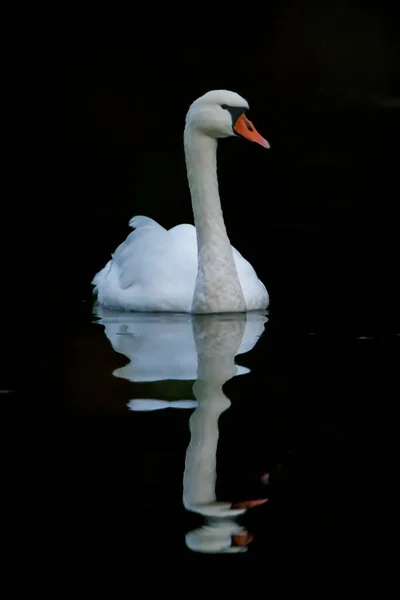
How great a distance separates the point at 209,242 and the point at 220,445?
3034 mm

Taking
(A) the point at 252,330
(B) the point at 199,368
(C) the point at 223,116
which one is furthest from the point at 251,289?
(B) the point at 199,368

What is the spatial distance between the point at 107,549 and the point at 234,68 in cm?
2495

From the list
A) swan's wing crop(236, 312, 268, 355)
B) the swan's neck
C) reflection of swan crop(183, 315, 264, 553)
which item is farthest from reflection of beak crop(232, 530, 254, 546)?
the swan's neck

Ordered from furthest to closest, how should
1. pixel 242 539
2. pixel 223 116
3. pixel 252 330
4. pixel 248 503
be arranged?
pixel 223 116, pixel 252 330, pixel 248 503, pixel 242 539

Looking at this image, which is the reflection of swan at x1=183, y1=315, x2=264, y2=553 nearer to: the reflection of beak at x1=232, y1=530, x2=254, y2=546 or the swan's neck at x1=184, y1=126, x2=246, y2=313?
the reflection of beak at x1=232, y1=530, x2=254, y2=546

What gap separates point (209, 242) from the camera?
28.5ft

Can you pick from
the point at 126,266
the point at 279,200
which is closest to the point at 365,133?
the point at 279,200

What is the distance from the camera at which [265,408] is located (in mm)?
6312

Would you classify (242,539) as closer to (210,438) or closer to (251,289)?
(210,438)

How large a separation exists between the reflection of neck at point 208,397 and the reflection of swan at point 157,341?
1.7 inches

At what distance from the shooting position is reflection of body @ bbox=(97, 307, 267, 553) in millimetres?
4941

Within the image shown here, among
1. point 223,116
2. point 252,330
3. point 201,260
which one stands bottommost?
point 252,330

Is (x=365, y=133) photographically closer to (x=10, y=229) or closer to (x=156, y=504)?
(x=10, y=229)

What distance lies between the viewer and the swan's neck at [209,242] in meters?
8.52
